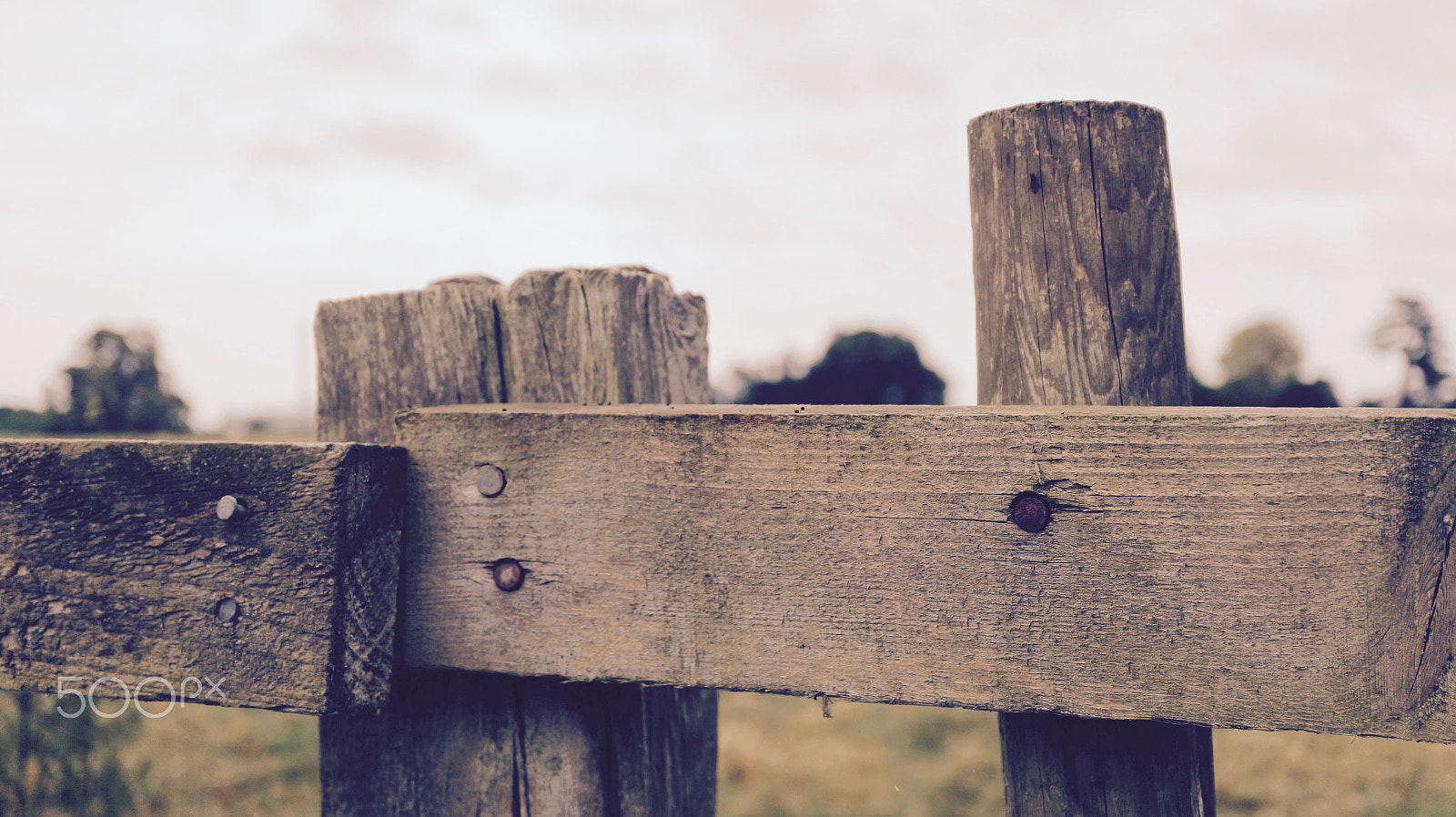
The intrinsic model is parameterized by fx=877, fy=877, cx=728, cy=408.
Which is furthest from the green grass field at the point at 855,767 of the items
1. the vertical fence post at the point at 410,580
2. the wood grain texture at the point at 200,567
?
the vertical fence post at the point at 410,580

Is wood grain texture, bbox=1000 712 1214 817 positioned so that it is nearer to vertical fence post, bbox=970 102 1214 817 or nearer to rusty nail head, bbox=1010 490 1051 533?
vertical fence post, bbox=970 102 1214 817

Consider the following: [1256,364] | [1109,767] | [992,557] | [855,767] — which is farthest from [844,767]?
[992,557]

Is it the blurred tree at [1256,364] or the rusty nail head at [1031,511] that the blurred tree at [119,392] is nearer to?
the rusty nail head at [1031,511]

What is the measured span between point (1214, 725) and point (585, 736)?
3.00 ft

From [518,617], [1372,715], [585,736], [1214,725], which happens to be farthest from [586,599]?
[1372,715]

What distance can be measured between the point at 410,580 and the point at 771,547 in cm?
59

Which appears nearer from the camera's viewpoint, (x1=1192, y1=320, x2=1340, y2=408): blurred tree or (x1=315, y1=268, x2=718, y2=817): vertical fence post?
(x1=315, y1=268, x2=718, y2=817): vertical fence post

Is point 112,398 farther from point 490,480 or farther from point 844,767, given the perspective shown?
point 844,767

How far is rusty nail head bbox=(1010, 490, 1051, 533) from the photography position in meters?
1.12

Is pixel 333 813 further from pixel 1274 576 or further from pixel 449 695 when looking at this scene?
pixel 1274 576

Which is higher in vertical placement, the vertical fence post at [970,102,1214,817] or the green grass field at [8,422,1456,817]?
the vertical fence post at [970,102,1214,817]

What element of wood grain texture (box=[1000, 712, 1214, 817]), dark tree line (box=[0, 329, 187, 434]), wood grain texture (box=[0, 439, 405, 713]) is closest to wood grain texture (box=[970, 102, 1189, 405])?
wood grain texture (box=[1000, 712, 1214, 817])

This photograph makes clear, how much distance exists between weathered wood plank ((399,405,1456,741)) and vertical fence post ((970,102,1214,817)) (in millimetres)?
245

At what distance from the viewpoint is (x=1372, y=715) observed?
1.06m
